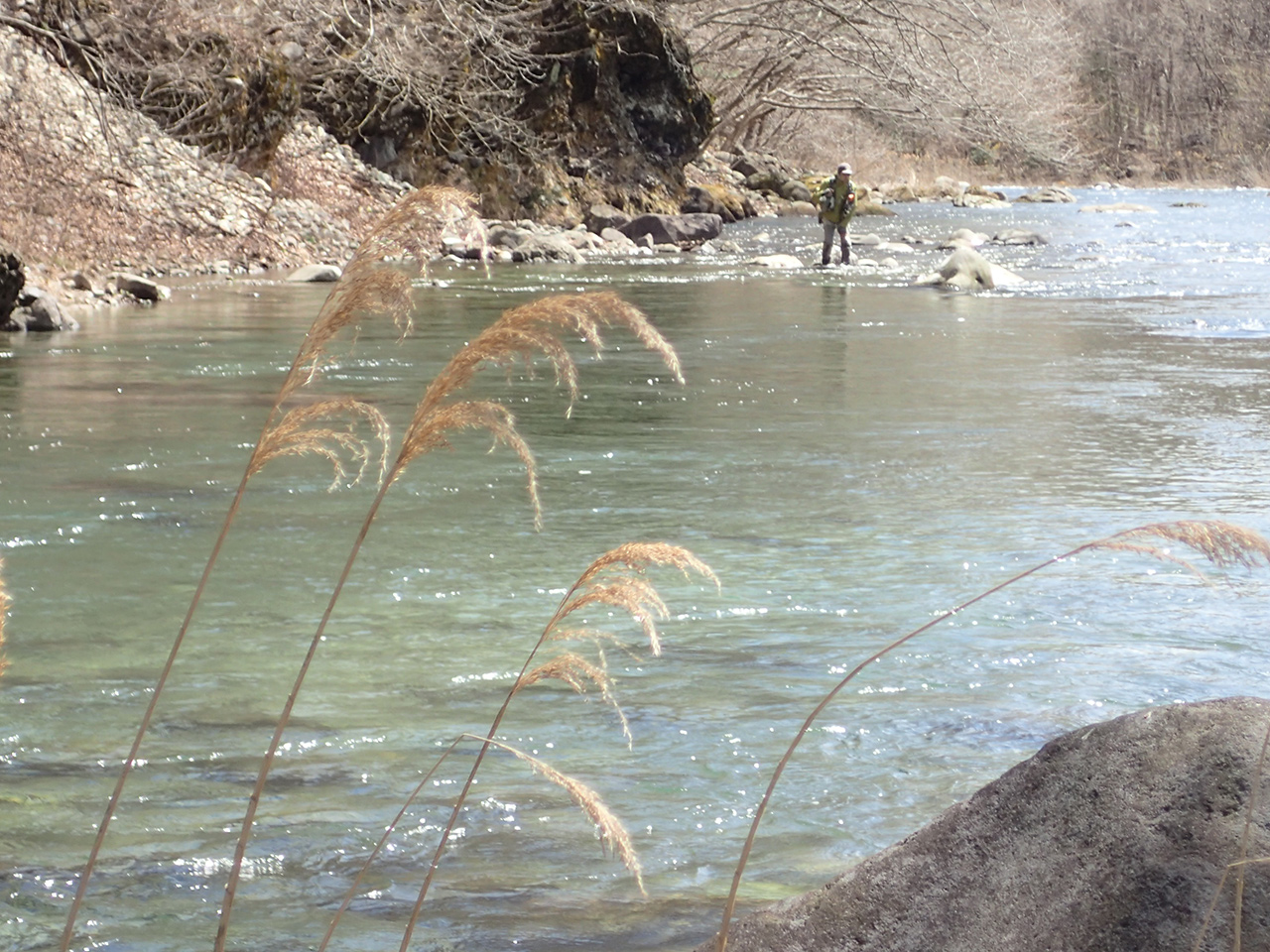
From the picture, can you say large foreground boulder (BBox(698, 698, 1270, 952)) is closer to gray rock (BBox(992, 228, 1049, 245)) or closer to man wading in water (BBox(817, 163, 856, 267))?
man wading in water (BBox(817, 163, 856, 267))

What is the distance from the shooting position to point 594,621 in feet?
17.7

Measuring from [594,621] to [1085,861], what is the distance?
3191mm

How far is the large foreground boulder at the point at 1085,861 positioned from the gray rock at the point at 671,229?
26.1 m

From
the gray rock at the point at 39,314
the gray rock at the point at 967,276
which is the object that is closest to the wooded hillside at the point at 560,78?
the gray rock at the point at 39,314

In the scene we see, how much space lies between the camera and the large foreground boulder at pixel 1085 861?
218cm

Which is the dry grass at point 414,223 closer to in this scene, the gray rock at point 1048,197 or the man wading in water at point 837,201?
the man wading in water at point 837,201

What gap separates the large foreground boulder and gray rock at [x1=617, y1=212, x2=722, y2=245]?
26.1 m

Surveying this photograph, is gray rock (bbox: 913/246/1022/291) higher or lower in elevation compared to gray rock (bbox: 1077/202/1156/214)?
lower

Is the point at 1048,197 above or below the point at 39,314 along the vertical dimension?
above

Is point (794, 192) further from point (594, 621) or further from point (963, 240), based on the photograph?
point (594, 621)

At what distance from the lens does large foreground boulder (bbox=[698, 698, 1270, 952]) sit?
2176 millimetres

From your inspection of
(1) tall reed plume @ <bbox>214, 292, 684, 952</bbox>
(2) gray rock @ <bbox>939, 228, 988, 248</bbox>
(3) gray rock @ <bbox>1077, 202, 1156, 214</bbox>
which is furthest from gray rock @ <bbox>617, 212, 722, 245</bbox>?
(1) tall reed plume @ <bbox>214, 292, 684, 952</bbox>

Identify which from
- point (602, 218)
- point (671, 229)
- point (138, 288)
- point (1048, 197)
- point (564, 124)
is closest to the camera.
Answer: point (138, 288)

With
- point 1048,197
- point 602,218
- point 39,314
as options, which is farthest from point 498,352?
point 1048,197
